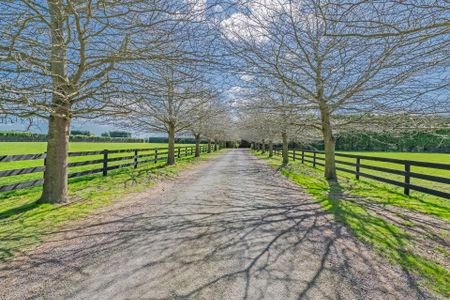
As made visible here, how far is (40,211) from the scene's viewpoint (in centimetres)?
443

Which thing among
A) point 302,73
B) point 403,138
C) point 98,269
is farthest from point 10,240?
point 403,138

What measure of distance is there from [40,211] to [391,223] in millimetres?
6359

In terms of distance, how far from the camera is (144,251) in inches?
114

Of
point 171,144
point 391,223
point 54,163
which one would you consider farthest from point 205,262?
point 171,144

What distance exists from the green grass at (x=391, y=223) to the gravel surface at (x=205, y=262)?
24cm

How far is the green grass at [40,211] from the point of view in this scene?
10.6ft

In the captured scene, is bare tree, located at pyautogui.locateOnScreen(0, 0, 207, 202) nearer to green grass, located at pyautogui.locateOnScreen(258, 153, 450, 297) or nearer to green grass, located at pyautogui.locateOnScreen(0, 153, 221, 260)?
green grass, located at pyautogui.locateOnScreen(0, 153, 221, 260)

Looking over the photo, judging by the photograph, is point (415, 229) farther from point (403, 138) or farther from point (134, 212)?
point (403, 138)

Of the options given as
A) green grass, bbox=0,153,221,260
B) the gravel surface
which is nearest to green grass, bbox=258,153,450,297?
the gravel surface

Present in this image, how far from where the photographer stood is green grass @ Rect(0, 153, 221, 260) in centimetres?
322

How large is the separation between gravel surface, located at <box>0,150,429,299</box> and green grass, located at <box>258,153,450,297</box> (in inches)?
9.3

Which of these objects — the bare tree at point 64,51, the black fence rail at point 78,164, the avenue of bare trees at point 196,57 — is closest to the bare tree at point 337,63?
the avenue of bare trees at point 196,57

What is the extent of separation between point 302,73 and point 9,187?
795cm

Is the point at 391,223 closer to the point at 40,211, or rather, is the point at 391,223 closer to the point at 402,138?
the point at 402,138
